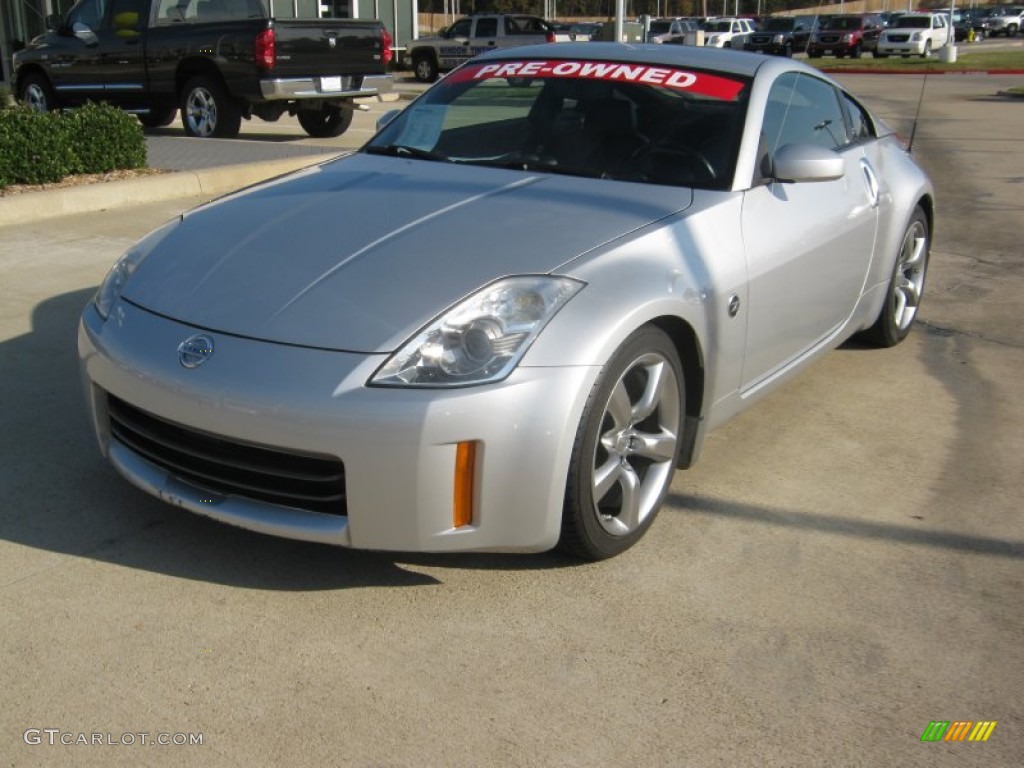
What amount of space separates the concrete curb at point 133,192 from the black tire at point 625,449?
458 cm

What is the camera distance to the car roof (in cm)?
467

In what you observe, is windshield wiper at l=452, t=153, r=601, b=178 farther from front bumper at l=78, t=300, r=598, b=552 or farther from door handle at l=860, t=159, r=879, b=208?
door handle at l=860, t=159, r=879, b=208

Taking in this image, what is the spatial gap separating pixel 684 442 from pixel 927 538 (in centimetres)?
86

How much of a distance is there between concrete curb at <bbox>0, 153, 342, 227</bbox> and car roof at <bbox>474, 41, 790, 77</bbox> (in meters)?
2.97

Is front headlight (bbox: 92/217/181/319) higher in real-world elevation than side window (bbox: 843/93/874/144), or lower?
lower

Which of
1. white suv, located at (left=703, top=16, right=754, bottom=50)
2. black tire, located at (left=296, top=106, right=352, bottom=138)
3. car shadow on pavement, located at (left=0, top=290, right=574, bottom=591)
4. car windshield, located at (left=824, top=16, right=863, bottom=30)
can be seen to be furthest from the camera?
car windshield, located at (left=824, top=16, right=863, bottom=30)

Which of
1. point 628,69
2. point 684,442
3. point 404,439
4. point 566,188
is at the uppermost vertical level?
point 628,69

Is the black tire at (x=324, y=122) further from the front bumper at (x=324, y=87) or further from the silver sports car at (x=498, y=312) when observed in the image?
the silver sports car at (x=498, y=312)

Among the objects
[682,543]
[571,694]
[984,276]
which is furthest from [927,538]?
[984,276]

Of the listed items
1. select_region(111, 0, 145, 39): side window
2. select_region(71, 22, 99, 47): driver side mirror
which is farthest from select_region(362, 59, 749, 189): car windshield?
select_region(71, 22, 99, 47): driver side mirror

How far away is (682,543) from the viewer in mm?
3752

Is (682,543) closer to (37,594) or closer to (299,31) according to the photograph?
(37,594)

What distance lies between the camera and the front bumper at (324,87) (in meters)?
12.5

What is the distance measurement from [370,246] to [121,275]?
95 cm
